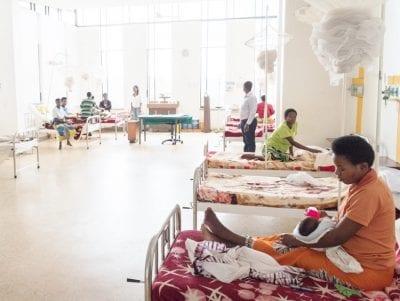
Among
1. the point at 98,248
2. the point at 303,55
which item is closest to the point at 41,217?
the point at 98,248

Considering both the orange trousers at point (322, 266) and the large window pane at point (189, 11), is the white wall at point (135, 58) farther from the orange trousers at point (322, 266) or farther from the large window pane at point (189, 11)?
the orange trousers at point (322, 266)

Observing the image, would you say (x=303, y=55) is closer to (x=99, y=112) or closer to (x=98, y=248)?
(x=98, y=248)

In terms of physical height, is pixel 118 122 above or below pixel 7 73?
below

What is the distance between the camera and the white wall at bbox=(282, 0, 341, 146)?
22.7 ft

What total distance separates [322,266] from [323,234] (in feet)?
0.64

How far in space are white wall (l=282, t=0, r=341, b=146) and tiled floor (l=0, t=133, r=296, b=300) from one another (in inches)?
86.3

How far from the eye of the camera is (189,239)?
8.98 ft

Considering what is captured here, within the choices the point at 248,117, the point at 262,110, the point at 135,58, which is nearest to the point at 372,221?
the point at 248,117

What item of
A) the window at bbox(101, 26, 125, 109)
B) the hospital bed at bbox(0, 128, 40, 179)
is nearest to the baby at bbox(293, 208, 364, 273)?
the hospital bed at bbox(0, 128, 40, 179)

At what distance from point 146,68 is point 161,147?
4923 mm

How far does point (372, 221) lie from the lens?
220 cm

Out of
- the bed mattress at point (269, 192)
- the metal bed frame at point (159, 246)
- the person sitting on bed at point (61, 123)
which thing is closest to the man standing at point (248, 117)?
the bed mattress at point (269, 192)

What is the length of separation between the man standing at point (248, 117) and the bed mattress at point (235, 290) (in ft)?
17.3

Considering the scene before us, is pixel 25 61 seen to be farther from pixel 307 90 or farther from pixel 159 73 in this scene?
pixel 307 90
